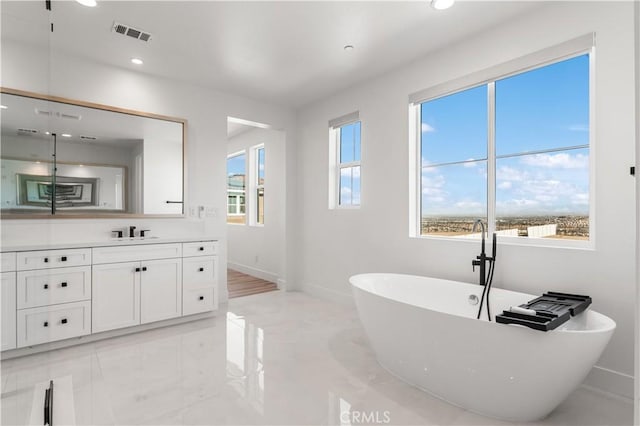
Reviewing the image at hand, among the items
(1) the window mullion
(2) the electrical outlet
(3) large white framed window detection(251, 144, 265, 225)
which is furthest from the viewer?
(3) large white framed window detection(251, 144, 265, 225)

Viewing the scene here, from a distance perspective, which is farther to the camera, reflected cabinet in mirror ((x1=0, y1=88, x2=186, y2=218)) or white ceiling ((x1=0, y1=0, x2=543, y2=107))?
reflected cabinet in mirror ((x1=0, y1=88, x2=186, y2=218))

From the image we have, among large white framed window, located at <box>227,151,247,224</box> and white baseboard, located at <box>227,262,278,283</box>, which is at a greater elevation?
large white framed window, located at <box>227,151,247,224</box>

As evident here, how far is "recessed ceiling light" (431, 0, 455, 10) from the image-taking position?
2.39 meters

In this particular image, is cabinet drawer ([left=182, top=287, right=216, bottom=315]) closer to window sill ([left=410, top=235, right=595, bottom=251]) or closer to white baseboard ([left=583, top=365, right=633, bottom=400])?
window sill ([left=410, top=235, right=595, bottom=251])

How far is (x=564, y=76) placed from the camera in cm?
247

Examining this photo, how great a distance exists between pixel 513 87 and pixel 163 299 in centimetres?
373

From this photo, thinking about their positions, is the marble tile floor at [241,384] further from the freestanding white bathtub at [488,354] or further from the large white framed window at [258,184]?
the large white framed window at [258,184]

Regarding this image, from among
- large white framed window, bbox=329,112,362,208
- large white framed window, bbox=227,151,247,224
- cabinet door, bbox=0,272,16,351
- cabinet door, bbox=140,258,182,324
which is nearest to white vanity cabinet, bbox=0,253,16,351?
cabinet door, bbox=0,272,16,351

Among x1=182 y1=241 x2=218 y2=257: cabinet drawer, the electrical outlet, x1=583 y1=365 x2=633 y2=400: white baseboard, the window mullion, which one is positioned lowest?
x1=583 y1=365 x2=633 y2=400: white baseboard

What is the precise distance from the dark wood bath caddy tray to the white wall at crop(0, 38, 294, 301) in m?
3.26

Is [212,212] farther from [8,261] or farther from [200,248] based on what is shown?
[8,261]

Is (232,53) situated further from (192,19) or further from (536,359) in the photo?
(536,359)

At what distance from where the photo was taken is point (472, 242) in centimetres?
287

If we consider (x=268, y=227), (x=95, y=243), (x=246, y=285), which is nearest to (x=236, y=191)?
(x=268, y=227)
